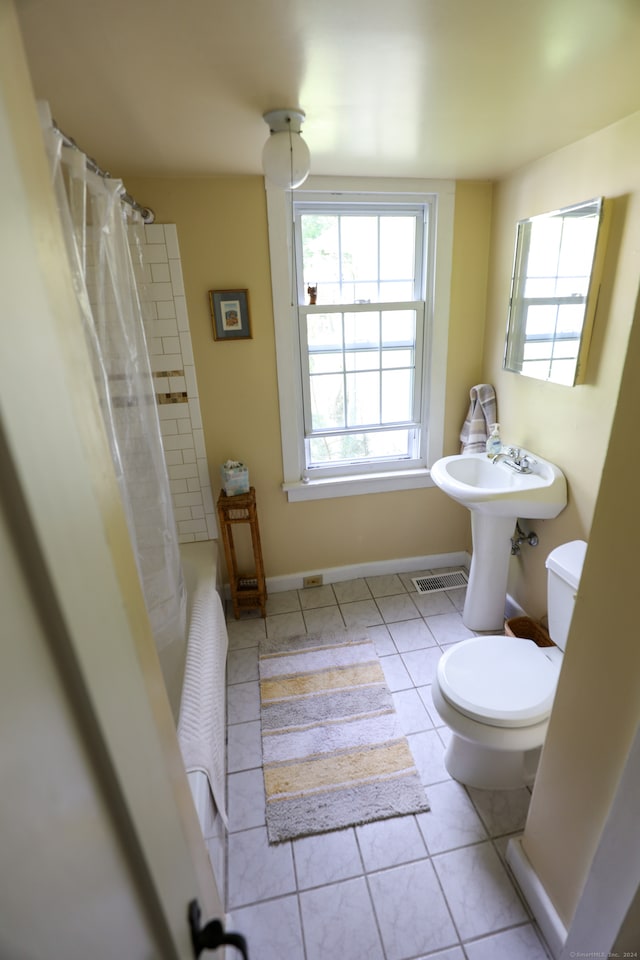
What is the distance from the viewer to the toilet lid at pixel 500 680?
1468 mm

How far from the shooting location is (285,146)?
1413 mm

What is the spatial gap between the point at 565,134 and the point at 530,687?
193 cm

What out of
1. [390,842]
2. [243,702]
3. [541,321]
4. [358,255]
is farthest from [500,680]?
[358,255]

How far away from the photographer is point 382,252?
2346 millimetres

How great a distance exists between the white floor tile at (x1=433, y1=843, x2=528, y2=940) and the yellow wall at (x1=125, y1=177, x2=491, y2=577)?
1.53 m

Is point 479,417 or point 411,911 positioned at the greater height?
point 479,417

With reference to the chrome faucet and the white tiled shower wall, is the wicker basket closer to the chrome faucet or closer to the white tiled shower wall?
the chrome faucet

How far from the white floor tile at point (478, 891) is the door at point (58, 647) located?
4.02 ft

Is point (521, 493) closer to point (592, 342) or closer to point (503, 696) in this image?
point (592, 342)

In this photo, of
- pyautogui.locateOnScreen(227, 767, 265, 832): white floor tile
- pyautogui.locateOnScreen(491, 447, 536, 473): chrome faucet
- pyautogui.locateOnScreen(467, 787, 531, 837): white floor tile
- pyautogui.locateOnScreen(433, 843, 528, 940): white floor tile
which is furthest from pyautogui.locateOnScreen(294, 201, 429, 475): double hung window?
pyautogui.locateOnScreen(433, 843, 528, 940): white floor tile

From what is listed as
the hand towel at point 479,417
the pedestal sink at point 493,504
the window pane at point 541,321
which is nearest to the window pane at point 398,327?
the hand towel at point 479,417

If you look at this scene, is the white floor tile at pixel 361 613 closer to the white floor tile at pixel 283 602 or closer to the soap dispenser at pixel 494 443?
the white floor tile at pixel 283 602

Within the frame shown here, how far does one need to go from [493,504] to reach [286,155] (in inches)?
58.2

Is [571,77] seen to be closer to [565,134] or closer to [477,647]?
[565,134]
